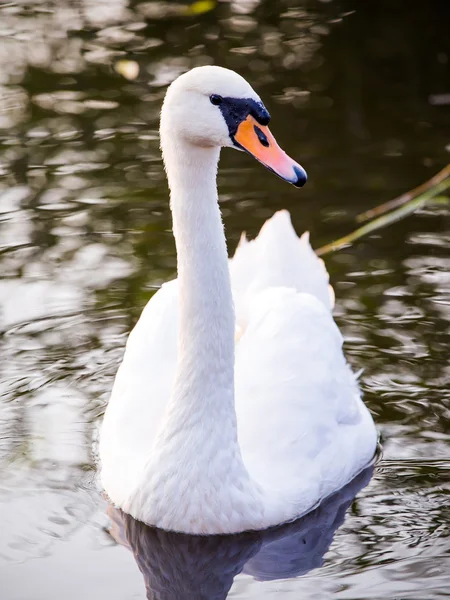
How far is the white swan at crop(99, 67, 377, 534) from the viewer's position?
4.97 meters

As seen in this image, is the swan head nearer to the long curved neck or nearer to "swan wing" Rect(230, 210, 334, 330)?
the long curved neck

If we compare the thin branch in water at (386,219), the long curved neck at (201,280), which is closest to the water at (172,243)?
the thin branch in water at (386,219)

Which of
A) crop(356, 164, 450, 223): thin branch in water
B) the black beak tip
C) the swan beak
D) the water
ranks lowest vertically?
the water

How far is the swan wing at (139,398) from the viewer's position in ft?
19.0

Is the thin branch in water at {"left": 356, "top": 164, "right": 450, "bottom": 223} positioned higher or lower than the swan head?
lower

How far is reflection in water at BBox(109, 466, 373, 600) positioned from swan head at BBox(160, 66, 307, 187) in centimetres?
174

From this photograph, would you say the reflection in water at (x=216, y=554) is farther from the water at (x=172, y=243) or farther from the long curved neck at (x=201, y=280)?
the long curved neck at (x=201, y=280)

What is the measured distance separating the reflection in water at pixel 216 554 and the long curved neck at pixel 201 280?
26.9 inches

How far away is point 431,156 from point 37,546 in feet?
17.9

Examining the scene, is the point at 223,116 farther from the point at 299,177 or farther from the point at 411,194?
the point at 411,194

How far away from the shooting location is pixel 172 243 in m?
8.68

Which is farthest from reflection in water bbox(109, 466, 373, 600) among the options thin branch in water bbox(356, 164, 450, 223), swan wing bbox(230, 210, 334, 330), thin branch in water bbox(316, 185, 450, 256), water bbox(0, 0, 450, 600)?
thin branch in water bbox(356, 164, 450, 223)

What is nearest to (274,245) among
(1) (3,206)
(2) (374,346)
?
(2) (374,346)

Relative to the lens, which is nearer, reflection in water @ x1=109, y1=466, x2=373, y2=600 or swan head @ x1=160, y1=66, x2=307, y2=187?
swan head @ x1=160, y1=66, x2=307, y2=187
